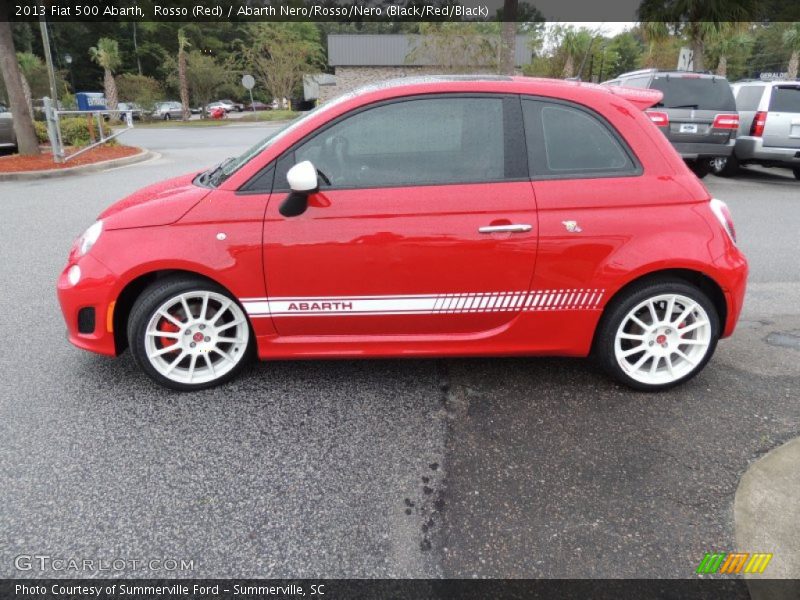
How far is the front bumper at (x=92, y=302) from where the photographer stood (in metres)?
3.05

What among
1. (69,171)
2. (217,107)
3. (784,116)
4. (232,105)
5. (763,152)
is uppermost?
(784,116)

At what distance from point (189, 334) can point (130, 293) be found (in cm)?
42

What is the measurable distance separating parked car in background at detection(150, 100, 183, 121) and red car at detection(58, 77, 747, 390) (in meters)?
44.6

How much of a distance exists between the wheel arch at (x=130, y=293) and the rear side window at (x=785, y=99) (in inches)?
442

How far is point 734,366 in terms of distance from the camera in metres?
3.58

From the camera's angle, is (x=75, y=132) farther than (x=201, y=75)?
No

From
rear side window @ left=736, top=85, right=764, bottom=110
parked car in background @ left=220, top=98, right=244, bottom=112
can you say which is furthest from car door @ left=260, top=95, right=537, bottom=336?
parked car in background @ left=220, top=98, right=244, bottom=112

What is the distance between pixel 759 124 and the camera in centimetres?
1042

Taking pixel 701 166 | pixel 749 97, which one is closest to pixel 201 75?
pixel 701 166

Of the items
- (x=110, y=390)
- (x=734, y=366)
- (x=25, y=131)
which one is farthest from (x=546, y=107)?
(x=25, y=131)

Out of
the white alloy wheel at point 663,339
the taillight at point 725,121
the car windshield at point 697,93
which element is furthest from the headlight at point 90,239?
the taillight at point 725,121

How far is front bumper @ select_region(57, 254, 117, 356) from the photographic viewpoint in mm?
3047

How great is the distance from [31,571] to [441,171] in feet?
8.19

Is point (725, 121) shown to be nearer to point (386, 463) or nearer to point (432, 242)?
point (432, 242)
